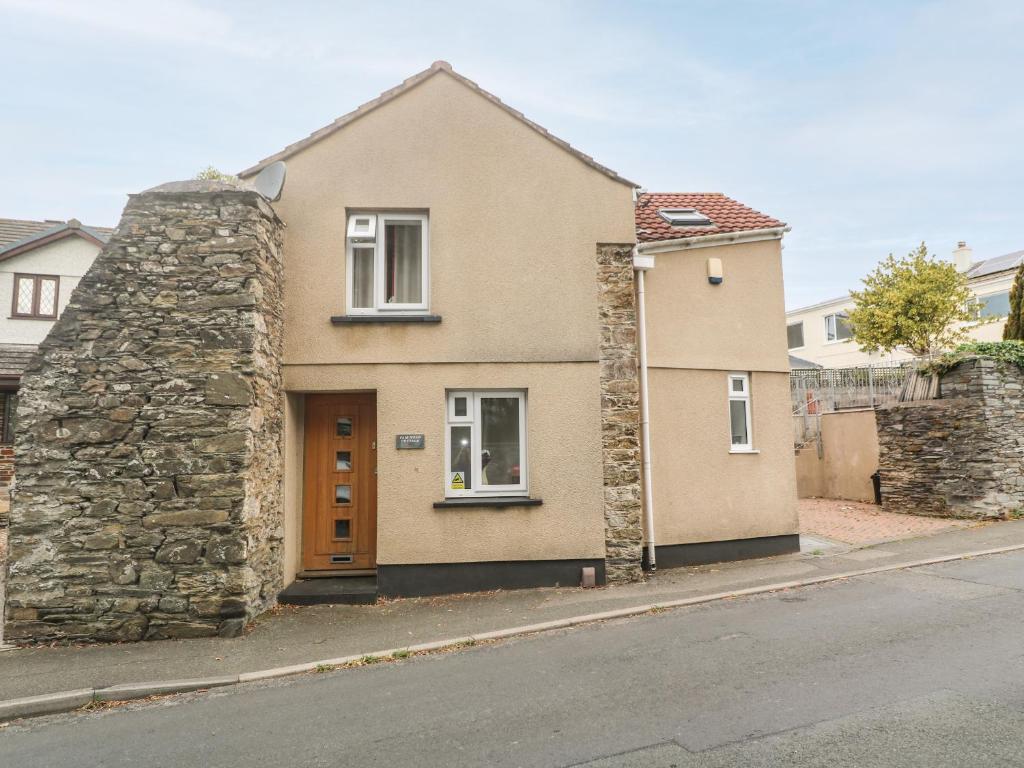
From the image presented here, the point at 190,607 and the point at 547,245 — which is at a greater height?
the point at 547,245

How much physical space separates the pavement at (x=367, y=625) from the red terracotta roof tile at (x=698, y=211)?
200 inches

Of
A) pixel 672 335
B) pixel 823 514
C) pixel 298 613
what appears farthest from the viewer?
pixel 823 514

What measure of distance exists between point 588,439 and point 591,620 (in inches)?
95.1

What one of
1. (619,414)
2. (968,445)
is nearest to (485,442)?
Result: (619,414)

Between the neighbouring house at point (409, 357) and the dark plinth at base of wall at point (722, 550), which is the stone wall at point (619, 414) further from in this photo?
the dark plinth at base of wall at point (722, 550)

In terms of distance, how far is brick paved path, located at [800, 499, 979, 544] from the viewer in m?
11.2

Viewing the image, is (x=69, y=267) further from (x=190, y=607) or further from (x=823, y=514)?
(x=823, y=514)

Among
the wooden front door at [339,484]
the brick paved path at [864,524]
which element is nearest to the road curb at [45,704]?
the wooden front door at [339,484]

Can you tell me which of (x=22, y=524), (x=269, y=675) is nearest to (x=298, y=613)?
(x=269, y=675)

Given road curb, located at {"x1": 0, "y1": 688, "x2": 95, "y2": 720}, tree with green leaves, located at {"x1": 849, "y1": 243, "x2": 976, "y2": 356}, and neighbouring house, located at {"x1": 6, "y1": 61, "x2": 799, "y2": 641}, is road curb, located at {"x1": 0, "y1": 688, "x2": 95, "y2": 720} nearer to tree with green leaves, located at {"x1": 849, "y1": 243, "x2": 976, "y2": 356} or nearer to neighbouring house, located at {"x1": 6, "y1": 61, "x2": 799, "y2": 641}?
neighbouring house, located at {"x1": 6, "y1": 61, "x2": 799, "y2": 641}

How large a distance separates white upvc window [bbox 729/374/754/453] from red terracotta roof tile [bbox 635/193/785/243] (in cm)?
241

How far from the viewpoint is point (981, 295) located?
31.3 m

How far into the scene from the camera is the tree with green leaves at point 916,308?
2503 centimetres

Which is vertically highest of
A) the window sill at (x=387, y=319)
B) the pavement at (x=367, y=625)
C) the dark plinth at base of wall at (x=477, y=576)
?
the window sill at (x=387, y=319)
